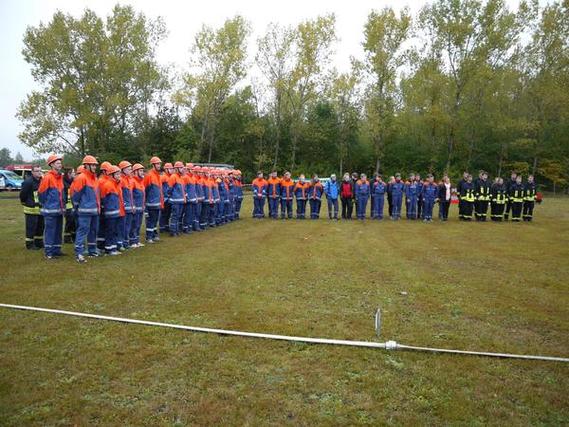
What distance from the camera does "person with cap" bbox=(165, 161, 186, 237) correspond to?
13.8 meters

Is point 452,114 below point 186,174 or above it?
above

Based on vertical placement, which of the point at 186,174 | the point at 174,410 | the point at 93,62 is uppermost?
the point at 93,62

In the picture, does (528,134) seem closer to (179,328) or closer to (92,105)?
(92,105)

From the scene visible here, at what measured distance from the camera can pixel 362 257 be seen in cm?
1073

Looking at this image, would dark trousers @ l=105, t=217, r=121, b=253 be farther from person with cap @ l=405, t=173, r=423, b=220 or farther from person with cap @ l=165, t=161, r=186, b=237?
person with cap @ l=405, t=173, r=423, b=220

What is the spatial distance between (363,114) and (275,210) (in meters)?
Answer: 28.6

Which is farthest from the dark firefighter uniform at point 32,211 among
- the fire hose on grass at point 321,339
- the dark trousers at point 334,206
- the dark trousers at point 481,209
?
the dark trousers at point 481,209

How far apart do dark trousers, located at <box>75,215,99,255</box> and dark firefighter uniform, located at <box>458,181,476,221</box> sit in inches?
612

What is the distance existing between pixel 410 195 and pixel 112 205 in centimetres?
1414

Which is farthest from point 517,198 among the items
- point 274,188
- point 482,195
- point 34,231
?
point 34,231

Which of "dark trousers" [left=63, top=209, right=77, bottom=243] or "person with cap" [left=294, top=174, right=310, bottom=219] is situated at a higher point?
"person with cap" [left=294, top=174, right=310, bottom=219]

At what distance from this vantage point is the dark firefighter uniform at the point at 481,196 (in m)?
19.7

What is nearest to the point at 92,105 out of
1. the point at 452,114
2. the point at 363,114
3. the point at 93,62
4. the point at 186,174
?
the point at 93,62

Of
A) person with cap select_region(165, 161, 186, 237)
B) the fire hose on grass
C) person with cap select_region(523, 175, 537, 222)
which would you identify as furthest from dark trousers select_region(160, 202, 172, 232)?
person with cap select_region(523, 175, 537, 222)
